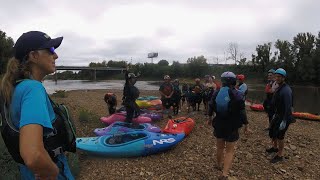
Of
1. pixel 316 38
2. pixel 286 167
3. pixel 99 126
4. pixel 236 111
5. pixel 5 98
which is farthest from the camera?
pixel 316 38

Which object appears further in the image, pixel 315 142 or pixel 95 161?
pixel 315 142

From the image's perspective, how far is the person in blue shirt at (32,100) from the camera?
156 cm

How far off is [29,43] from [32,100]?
0.43 meters

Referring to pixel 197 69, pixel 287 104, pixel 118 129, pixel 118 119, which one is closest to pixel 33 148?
pixel 287 104

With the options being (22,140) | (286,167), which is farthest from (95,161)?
(22,140)

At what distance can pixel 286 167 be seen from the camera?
6.39 m

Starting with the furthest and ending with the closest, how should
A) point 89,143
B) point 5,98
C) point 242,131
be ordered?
point 242,131
point 89,143
point 5,98

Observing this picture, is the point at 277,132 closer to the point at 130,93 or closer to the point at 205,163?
the point at 205,163

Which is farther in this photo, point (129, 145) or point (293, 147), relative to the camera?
point (293, 147)

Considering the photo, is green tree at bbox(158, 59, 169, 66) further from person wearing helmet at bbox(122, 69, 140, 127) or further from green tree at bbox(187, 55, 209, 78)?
person wearing helmet at bbox(122, 69, 140, 127)

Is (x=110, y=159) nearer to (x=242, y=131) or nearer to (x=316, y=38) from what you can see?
(x=242, y=131)

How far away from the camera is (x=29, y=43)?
72.4 inches

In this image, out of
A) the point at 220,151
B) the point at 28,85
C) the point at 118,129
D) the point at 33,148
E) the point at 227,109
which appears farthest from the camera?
the point at 118,129

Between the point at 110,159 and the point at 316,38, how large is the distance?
6002cm
